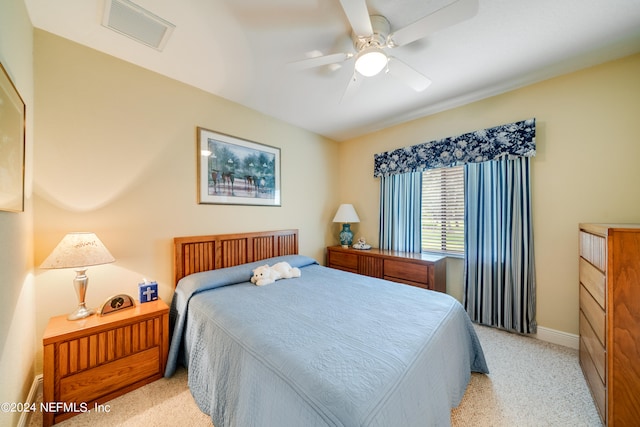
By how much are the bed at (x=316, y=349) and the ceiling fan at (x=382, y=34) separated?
67.9 inches

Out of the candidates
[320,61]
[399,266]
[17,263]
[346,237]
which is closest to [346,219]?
[346,237]

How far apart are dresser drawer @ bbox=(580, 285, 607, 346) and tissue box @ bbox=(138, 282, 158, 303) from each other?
3.21m

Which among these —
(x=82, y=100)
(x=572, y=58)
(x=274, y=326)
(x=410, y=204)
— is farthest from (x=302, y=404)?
(x=572, y=58)

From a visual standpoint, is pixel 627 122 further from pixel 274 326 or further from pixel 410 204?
pixel 274 326

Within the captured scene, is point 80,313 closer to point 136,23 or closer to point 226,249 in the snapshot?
point 226,249

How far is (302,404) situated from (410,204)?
2.81 m

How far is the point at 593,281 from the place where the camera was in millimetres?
1646

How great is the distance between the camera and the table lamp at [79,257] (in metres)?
1.48

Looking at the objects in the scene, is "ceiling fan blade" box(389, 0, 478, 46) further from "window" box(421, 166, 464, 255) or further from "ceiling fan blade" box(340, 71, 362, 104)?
"window" box(421, 166, 464, 255)

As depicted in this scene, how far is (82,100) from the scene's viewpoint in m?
1.81

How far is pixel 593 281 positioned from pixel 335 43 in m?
2.59

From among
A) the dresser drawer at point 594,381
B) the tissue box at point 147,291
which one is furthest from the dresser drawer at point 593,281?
the tissue box at point 147,291

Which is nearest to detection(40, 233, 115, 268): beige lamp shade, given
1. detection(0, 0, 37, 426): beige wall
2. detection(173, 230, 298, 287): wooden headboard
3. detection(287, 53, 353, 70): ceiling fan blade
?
detection(0, 0, 37, 426): beige wall

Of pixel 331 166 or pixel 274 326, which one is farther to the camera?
pixel 331 166
